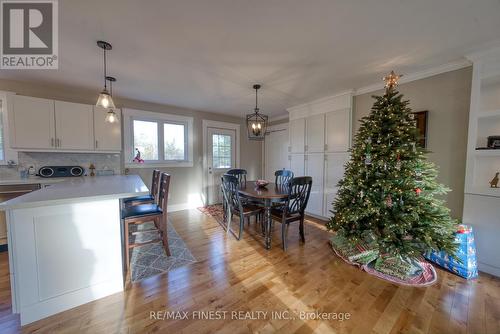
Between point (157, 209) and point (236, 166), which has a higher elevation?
point (236, 166)

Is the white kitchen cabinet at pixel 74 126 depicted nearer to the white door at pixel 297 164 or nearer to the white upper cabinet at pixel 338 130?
the white door at pixel 297 164

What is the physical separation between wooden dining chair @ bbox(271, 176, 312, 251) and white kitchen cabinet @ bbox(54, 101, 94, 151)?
325 centimetres

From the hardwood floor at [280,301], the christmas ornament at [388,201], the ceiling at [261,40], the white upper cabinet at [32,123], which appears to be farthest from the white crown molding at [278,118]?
the white upper cabinet at [32,123]

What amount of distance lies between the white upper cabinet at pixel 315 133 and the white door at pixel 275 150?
34.5 inches

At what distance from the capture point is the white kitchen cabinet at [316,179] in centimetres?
352

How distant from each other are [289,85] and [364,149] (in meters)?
1.52

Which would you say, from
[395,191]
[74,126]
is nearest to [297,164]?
[395,191]

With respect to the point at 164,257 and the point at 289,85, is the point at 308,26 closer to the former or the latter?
the point at 289,85

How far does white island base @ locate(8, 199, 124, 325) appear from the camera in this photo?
126 centimetres

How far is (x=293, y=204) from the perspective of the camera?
2449 mm

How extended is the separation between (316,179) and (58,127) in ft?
14.6

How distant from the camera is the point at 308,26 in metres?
1.57

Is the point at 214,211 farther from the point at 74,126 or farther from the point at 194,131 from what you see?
the point at 74,126

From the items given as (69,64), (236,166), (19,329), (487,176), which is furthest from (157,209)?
(487,176)
